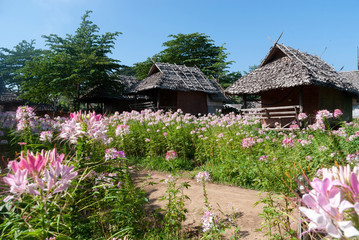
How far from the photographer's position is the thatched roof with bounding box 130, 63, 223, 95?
17391mm

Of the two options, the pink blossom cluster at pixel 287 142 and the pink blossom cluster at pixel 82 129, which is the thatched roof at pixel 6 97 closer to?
the pink blossom cluster at pixel 287 142

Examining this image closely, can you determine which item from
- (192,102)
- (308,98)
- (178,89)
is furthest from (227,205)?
(192,102)

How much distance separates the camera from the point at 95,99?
2333cm

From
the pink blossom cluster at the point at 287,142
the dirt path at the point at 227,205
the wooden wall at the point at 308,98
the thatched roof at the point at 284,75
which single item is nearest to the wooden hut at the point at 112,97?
the thatched roof at the point at 284,75

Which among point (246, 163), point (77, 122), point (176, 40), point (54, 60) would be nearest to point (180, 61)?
point (176, 40)

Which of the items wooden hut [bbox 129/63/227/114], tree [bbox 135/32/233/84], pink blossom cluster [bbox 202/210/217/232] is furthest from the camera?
tree [bbox 135/32/233/84]

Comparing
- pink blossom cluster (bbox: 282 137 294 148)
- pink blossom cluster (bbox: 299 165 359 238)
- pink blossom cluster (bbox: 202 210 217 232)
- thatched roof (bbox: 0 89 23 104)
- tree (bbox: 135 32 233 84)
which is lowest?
pink blossom cluster (bbox: 202 210 217 232)

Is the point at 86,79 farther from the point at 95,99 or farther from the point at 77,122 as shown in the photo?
the point at 77,122

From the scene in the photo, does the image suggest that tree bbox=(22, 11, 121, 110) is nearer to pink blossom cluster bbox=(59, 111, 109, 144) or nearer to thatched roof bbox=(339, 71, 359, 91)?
pink blossom cluster bbox=(59, 111, 109, 144)

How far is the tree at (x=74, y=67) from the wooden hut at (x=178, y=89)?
10.6 feet

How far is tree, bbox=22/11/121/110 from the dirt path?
16959mm

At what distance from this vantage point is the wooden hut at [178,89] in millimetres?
17891

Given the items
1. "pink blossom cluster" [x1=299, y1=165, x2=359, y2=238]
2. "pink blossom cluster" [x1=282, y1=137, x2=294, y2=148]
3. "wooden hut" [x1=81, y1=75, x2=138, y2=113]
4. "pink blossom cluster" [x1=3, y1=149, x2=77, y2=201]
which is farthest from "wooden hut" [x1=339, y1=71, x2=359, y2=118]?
"pink blossom cluster" [x1=3, y1=149, x2=77, y2=201]

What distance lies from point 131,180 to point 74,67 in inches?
759
